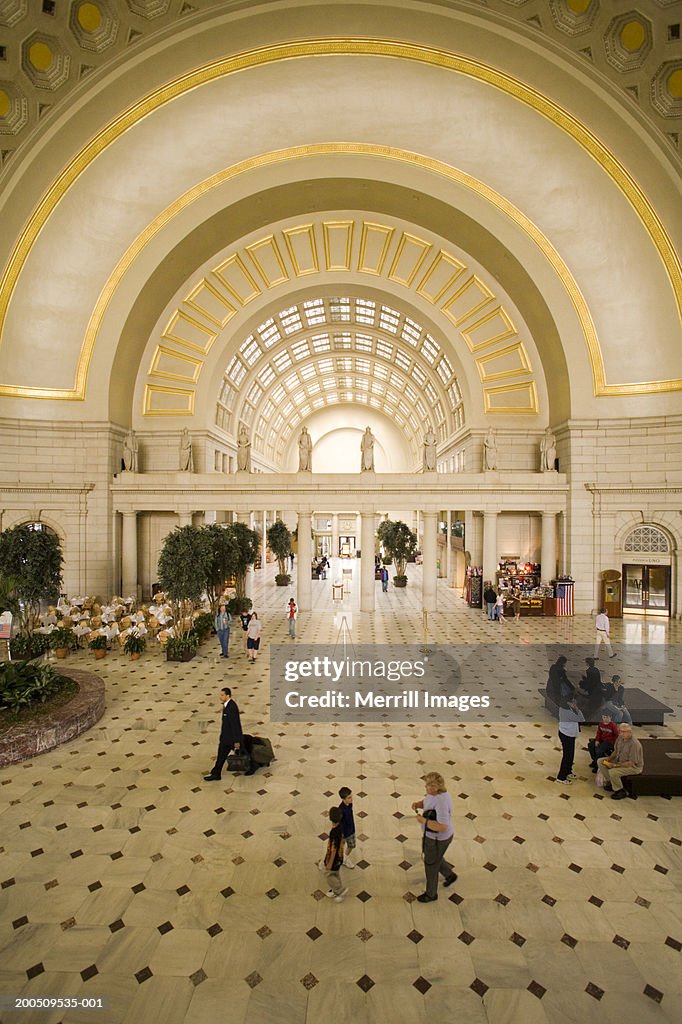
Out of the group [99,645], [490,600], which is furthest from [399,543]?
[99,645]

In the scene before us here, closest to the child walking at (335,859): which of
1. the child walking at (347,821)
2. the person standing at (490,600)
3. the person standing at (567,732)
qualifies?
the child walking at (347,821)

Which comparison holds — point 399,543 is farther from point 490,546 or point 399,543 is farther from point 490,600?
point 490,600

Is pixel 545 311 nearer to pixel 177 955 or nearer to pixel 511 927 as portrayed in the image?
pixel 511 927

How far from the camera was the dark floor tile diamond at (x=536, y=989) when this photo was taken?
425 centimetres

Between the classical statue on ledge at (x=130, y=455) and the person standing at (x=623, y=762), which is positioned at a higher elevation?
the classical statue on ledge at (x=130, y=455)

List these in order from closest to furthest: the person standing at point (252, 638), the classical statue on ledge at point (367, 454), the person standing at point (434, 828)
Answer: the person standing at point (434, 828) < the person standing at point (252, 638) < the classical statue on ledge at point (367, 454)

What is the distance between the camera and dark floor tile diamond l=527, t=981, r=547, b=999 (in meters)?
4.25

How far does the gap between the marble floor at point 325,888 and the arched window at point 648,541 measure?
13100 mm

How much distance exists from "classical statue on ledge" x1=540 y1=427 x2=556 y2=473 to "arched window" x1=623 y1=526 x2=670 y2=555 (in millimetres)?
4153

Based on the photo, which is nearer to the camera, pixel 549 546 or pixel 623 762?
pixel 623 762

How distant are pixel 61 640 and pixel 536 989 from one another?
13.9 metres

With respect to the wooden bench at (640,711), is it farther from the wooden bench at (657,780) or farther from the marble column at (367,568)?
the marble column at (367,568)

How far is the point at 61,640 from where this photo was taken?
14.4 metres

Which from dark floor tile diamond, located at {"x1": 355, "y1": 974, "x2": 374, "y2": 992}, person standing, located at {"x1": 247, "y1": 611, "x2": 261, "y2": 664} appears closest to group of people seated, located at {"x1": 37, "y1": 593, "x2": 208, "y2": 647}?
person standing, located at {"x1": 247, "y1": 611, "x2": 261, "y2": 664}
